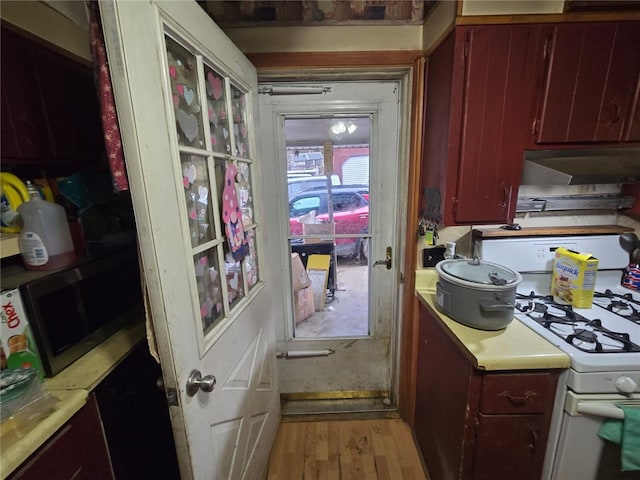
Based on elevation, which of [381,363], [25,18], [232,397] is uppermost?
[25,18]

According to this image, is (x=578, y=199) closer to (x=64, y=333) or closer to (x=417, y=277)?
(x=417, y=277)

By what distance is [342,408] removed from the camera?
5.81 ft

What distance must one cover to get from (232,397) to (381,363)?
1069mm

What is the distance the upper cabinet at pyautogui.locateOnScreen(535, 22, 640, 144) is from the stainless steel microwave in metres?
1.70

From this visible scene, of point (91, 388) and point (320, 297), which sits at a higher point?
point (91, 388)

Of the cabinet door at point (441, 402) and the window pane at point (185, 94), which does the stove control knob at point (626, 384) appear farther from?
the window pane at point (185, 94)

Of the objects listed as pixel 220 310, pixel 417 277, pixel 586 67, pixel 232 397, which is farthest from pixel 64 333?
pixel 586 67

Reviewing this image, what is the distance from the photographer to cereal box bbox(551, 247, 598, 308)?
1.16 m

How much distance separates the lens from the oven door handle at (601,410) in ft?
2.78

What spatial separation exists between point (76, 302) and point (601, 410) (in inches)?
66.1

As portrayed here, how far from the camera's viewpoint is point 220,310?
→ 97cm

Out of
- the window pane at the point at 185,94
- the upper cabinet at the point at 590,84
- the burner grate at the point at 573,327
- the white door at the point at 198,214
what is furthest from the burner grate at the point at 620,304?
the window pane at the point at 185,94

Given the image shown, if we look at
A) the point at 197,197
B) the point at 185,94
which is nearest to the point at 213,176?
the point at 197,197

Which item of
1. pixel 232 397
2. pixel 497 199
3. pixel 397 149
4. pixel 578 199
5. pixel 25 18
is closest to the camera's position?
pixel 25 18
